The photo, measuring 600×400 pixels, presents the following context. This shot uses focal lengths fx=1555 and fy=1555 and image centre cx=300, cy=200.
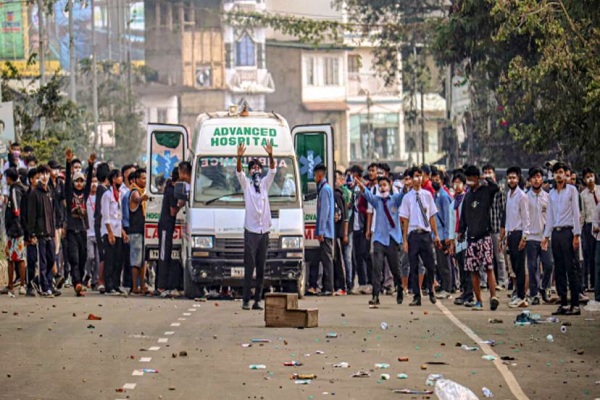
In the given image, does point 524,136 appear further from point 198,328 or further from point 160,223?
point 198,328

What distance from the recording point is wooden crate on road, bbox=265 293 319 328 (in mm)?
18844

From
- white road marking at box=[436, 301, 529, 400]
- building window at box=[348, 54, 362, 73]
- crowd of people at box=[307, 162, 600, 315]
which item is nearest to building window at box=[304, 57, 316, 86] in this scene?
building window at box=[348, 54, 362, 73]

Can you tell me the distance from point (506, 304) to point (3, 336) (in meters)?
8.78

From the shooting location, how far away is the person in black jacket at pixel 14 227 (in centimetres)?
2464

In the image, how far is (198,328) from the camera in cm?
1880

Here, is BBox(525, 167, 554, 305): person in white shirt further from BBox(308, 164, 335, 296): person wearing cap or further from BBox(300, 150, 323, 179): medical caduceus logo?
BBox(300, 150, 323, 179): medical caduceus logo

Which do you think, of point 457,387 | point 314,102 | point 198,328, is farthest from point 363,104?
point 457,387

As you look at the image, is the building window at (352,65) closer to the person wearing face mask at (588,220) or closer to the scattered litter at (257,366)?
the person wearing face mask at (588,220)

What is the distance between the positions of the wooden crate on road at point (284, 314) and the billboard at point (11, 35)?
4723cm

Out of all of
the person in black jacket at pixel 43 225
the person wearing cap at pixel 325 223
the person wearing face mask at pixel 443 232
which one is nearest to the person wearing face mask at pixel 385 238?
the person wearing face mask at pixel 443 232

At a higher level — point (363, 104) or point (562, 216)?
point (363, 104)

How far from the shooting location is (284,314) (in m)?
18.9

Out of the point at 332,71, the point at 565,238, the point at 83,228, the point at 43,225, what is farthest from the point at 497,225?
the point at 332,71

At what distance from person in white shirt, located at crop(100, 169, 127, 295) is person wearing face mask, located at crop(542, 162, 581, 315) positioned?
28.9 feet
